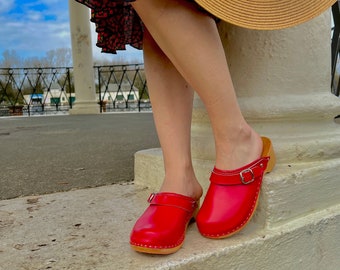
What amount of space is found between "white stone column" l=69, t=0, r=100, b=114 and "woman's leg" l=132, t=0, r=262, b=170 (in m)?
7.07

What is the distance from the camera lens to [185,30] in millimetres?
638

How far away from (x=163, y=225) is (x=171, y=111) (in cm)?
26

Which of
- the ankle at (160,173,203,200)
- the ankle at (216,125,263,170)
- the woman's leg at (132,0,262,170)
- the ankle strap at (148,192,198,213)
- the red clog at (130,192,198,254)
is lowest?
the red clog at (130,192,198,254)

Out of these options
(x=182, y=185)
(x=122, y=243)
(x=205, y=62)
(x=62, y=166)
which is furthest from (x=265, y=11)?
(x=62, y=166)

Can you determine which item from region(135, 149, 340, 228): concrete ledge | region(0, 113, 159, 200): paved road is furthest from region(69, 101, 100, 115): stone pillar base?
region(135, 149, 340, 228): concrete ledge

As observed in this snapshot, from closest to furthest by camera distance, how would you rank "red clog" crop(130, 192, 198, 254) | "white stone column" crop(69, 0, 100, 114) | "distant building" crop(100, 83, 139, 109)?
1. "red clog" crop(130, 192, 198, 254)
2. "white stone column" crop(69, 0, 100, 114)
3. "distant building" crop(100, 83, 139, 109)

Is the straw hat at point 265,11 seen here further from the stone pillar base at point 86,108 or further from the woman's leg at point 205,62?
the stone pillar base at point 86,108

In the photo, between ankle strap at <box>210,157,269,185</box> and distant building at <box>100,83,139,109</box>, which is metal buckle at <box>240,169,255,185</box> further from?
distant building at <box>100,83,139,109</box>

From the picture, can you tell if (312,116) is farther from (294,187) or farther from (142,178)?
(142,178)

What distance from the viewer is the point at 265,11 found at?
0.66 metres

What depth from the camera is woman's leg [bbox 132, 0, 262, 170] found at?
2.09 ft

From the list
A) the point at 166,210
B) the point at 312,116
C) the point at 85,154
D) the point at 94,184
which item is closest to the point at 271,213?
the point at 166,210

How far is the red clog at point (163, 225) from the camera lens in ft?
2.07

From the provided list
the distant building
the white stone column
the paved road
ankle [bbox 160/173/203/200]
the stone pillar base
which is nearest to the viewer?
ankle [bbox 160/173/203/200]
